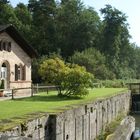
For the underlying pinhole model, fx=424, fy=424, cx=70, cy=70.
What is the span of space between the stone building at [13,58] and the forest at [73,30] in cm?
2690

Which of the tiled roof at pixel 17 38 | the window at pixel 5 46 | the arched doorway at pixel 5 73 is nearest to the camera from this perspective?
the window at pixel 5 46

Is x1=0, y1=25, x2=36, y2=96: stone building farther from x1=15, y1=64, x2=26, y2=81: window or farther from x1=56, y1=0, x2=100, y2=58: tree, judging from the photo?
x1=56, y1=0, x2=100, y2=58: tree

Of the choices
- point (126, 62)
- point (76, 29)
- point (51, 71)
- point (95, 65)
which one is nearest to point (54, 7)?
point (76, 29)

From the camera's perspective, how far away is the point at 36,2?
87625mm

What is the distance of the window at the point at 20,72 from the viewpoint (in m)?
38.8

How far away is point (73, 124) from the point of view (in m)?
20.9

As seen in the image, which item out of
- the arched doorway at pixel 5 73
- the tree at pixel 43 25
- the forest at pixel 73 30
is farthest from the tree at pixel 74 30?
the arched doorway at pixel 5 73

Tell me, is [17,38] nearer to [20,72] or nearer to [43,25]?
[20,72]

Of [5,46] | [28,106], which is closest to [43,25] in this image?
[5,46]

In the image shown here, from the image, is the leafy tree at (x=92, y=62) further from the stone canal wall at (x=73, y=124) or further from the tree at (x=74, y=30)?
the stone canal wall at (x=73, y=124)

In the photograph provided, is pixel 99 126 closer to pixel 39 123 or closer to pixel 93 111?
pixel 93 111

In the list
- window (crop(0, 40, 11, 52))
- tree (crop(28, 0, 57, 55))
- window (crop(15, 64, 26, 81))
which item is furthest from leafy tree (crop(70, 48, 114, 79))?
window (crop(0, 40, 11, 52))

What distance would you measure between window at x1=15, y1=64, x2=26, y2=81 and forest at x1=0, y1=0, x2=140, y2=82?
27271mm

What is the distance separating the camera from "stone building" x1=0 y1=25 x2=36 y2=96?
3635cm
